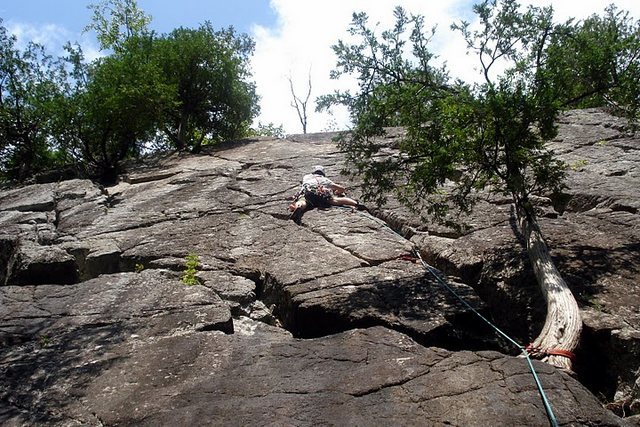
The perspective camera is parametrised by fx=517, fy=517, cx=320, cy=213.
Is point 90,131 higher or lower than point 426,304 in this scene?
higher

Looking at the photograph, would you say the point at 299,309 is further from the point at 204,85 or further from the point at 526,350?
the point at 204,85

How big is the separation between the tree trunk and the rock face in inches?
12.3

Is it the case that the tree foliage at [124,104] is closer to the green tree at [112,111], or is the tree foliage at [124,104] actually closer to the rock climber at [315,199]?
the green tree at [112,111]

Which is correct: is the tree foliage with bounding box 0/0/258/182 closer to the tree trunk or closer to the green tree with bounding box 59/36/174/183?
the green tree with bounding box 59/36/174/183

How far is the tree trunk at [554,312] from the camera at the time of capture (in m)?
5.14

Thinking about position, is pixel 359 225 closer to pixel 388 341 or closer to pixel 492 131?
pixel 492 131

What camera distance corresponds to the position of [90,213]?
10.7 metres

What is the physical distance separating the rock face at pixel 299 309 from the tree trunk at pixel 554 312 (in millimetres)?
313

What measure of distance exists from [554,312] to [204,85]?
14.0 meters

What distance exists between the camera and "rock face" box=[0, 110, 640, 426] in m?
4.26

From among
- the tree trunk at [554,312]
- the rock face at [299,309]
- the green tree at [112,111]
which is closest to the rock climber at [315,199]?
the rock face at [299,309]

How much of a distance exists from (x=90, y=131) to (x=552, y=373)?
13.6m

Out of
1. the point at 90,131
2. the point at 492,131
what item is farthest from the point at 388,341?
the point at 90,131

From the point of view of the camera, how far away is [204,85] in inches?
669
